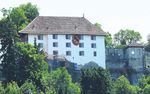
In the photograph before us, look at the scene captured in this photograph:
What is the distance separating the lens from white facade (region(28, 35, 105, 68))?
104 m

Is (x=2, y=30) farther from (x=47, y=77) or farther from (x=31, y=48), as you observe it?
(x=47, y=77)

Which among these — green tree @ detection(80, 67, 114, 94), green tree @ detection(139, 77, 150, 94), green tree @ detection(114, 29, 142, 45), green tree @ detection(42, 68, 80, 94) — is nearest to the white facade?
green tree @ detection(139, 77, 150, 94)

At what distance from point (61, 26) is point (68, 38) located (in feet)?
7.58

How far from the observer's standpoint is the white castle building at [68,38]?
10425cm

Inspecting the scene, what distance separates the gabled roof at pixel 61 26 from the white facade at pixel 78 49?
30.1 inches

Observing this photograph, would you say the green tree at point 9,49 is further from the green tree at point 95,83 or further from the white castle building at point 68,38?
the green tree at point 95,83

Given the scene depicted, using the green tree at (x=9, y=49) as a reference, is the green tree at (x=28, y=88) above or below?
below

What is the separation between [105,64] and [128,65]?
3306 millimetres

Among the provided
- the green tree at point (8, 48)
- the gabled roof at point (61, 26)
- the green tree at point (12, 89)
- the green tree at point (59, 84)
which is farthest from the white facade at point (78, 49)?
the green tree at point (12, 89)

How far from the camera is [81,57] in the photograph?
105188 millimetres

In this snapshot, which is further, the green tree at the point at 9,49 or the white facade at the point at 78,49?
the white facade at the point at 78,49

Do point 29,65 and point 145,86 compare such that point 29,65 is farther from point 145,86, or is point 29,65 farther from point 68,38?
point 68,38

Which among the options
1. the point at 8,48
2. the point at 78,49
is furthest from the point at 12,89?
the point at 78,49

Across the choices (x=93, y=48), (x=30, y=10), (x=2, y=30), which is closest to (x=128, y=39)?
(x=30, y=10)
